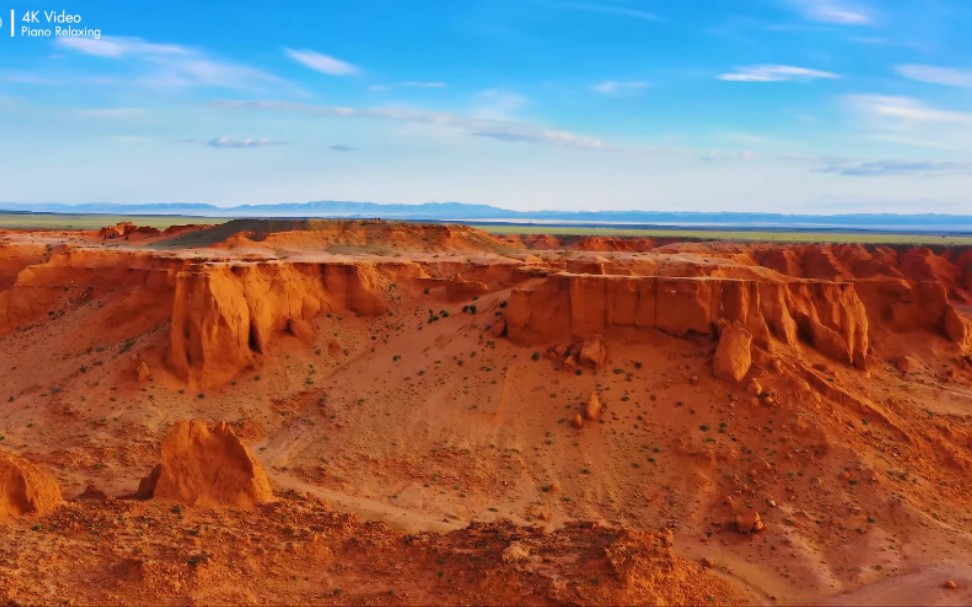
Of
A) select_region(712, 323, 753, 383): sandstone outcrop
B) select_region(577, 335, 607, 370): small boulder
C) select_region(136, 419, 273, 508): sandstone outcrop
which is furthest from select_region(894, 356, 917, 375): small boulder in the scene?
select_region(136, 419, 273, 508): sandstone outcrop

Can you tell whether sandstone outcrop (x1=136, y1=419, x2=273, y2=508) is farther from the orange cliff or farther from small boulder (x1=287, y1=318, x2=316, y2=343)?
small boulder (x1=287, y1=318, x2=316, y2=343)

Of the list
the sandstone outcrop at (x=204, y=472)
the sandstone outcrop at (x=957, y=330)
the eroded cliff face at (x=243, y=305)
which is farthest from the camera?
the sandstone outcrop at (x=957, y=330)

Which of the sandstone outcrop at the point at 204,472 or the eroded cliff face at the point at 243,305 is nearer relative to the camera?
the sandstone outcrop at the point at 204,472

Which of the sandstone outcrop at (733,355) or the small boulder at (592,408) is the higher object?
the sandstone outcrop at (733,355)

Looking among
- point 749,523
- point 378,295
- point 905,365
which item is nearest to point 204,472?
point 749,523

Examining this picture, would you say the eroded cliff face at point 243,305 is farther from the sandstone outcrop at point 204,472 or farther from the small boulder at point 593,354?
the small boulder at point 593,354

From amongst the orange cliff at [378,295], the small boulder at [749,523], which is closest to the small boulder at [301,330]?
the orange cliff at [378,295]

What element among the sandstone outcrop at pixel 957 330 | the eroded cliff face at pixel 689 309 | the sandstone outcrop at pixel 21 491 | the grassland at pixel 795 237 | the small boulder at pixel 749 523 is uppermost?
the grassland at pixel 795 237
